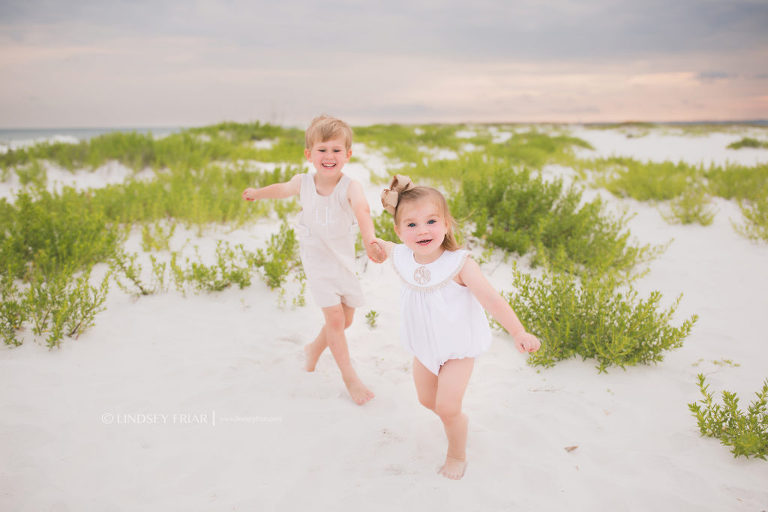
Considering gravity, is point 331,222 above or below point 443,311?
above

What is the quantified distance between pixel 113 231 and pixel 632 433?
4.91 m

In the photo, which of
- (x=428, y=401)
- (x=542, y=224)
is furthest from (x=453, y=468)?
(x=542, y=224)

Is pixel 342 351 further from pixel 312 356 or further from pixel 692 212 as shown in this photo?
pixel 692 212

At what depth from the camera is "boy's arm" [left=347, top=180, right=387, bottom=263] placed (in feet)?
7.18

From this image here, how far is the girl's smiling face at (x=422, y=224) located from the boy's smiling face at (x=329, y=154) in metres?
0.65

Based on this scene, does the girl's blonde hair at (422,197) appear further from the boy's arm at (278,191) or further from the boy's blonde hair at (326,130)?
the boy's arm at (278,191)

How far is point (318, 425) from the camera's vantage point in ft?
8.30

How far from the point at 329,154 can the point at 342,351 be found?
3.87 ft

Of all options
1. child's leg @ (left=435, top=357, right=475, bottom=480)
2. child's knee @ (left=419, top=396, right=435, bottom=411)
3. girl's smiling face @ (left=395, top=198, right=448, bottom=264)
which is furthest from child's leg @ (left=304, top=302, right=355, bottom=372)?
girl's smiling face @ (left=395, top=198, right=448, bottom=264)

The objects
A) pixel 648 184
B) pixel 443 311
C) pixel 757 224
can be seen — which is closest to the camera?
pixel 443 311

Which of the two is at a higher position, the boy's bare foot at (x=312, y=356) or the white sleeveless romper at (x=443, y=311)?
the white sleeveless romper at (x=443, y=311)

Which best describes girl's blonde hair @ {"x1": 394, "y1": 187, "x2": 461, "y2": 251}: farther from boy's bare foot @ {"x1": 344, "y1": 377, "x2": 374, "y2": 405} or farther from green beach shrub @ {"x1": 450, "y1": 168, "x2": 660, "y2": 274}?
green beach shrub @ {"x1": 450, "y1": 168, "x2": 660, "y2": 274}

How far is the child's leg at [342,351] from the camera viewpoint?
8.75 feet

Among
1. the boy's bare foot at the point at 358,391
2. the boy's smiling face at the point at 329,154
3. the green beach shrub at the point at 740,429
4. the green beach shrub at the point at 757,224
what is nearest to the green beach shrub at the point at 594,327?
the green beach shrub at the point at 740,429
